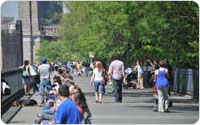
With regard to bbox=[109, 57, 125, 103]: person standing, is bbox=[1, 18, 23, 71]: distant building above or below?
above

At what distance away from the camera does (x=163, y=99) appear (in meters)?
21.0

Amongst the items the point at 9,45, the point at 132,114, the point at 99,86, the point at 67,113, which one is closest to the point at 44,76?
the point at 99,86

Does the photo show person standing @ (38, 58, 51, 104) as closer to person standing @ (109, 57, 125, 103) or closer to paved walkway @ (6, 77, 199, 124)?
paved walkway @ (6, 77, 199, 124)

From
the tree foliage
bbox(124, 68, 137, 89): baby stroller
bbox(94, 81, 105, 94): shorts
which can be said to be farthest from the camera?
bbox(124, 68, 137, 89): baby stroller

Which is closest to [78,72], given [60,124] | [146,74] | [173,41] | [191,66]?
[146,74]

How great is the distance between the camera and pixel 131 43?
139 ft

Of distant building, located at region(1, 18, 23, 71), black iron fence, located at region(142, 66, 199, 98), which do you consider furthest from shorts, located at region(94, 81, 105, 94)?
black iron fence, located at region(142, 66, 199, 98)

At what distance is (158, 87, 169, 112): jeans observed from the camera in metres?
20.9

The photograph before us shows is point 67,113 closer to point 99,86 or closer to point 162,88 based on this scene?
point 162,88

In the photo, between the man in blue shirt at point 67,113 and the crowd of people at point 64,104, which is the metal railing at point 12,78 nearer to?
the crowd of people at point 64,104

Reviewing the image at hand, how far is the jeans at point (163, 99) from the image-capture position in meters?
20.9

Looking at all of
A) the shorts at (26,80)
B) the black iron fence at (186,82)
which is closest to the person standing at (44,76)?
the black iron fence at (186,82)

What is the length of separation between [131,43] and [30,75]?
11.5m

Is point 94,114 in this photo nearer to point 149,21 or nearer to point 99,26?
point 149,21
